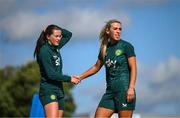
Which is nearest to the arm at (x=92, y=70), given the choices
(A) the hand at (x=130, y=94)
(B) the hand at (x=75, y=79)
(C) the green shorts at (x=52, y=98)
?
(B) the hand at (x=75, y=79)

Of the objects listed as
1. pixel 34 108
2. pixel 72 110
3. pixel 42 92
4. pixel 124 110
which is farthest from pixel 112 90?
pixel 72 110

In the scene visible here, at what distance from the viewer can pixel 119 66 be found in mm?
10023

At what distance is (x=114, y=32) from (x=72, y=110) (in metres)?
50.2

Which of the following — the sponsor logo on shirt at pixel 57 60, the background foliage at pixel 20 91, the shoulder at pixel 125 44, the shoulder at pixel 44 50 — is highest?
the shoulder at pixel 125 44

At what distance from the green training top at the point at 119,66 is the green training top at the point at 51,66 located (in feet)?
2.17

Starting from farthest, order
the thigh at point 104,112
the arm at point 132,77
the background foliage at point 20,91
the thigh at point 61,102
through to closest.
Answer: the background foliage at point 20,91, the thigh at point 61,102, the thigh at point 104,112, the arm at point 132,77

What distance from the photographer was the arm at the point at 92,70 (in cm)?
1059

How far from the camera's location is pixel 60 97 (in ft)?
33.9

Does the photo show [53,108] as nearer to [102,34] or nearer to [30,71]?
[102,34]

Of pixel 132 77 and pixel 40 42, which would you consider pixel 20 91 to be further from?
pixel 132 77

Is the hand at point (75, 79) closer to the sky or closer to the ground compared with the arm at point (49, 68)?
closer to the ground

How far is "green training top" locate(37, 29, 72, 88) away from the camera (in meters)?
10.2

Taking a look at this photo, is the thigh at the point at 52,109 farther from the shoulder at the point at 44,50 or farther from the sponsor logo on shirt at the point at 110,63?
the sponsor logo on shirt at the point at 110,63

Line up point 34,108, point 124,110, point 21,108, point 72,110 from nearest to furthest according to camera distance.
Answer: point 124,110 → point 34,108 → point 21,108 → point 72,110
